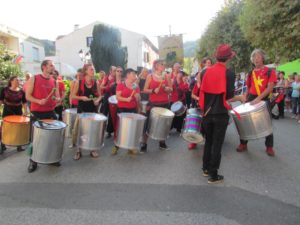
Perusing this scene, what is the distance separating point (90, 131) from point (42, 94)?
0.99m

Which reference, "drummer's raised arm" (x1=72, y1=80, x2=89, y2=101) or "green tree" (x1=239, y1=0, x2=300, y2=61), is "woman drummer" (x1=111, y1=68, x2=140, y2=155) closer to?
"drummer's raised arm" (x1=72, y1=80, x2=89, y2=101)

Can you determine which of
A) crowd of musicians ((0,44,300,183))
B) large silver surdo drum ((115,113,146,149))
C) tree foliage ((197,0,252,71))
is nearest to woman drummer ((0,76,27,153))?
crowd of musicians ((0,44,300,183))

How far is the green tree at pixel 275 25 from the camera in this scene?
10438 millimetres

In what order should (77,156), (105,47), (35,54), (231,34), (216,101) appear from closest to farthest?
1. (216,101)
2. (77,156)
3. (231,34)
4. (105,47)
5. (35,54)

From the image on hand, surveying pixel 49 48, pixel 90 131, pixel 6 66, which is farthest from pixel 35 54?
pixel 90 131

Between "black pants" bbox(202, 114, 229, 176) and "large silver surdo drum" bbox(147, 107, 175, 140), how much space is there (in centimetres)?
136

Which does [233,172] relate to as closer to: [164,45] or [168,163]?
[168,163]

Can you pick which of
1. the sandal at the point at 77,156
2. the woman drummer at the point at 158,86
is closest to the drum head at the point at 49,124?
the sandal at the point at 77,156

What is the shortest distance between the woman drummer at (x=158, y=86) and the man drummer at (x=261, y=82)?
1.55m

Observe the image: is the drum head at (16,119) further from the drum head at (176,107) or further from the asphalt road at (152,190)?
the drum head at (176,107)

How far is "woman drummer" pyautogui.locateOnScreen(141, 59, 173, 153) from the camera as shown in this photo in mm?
5691

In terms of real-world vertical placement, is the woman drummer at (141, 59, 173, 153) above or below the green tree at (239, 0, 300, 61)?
below

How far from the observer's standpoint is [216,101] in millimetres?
3912

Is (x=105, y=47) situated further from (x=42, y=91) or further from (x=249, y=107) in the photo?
(x=249, y=107)
